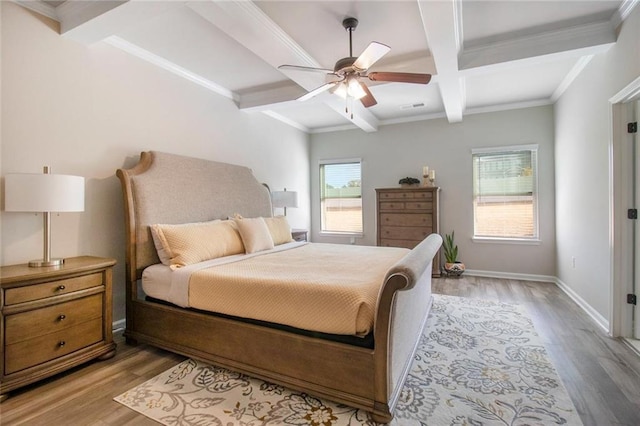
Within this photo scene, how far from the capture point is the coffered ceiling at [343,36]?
2246 mm

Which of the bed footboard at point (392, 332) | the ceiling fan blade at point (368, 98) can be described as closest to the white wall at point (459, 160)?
the ceiling fan blade at point (368, 98)

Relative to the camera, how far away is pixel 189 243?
8.48ft

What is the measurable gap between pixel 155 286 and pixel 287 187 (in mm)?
3239

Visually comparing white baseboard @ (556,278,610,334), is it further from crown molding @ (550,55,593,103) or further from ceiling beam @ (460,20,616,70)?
crown molding @ (550,55,593,103)

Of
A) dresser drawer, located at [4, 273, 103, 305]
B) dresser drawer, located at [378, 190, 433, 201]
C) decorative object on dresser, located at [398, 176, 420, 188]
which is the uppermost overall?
decorative object on dresser, located at [398, 176, 420, 188]

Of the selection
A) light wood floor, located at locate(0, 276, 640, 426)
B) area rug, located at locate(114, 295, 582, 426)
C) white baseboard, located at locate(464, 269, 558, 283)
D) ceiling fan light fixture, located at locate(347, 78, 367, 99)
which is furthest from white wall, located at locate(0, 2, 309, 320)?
white baseboard, located at locate(464, 269, 558, 283)

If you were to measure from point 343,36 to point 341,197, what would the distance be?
3558mm

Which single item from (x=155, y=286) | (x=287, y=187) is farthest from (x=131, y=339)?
(x=287, y=187)

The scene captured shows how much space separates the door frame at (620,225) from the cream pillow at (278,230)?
3.29 metres

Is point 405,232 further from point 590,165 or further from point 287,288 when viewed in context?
point 287,288

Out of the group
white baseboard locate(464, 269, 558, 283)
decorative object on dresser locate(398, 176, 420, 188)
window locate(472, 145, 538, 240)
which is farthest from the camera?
decorative object on dresser locate(398, 176, 420, 188)

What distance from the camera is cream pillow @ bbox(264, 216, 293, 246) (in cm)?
370

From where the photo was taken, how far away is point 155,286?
2441 millimetres

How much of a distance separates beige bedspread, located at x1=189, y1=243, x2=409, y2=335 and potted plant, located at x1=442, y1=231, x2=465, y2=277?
2599 millimetres
